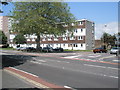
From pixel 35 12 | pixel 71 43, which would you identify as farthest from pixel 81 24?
pixel 35 12

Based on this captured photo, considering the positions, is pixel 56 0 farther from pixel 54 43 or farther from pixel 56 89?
pixel 56 89

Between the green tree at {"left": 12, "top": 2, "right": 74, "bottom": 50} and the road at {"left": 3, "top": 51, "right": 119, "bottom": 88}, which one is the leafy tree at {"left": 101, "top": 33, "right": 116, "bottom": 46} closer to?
the green tree at {"left": 12, "top": 2, "right": 74, "bottom": 50}

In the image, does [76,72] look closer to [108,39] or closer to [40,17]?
[40,17]

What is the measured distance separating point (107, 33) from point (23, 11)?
35823mm

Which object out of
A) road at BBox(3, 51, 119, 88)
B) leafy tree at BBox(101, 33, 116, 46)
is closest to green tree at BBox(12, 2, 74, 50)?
road at BBox(3, 51, 119, 88)

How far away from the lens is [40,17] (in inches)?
1219

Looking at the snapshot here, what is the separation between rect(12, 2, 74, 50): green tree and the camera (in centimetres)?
3153

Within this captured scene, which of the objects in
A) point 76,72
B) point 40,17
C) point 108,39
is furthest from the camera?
point 108,39

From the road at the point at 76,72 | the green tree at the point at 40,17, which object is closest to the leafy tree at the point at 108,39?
the green tree at the point at 40,17

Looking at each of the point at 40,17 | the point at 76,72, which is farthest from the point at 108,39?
the point at 76,72

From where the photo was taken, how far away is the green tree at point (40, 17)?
31531 mm

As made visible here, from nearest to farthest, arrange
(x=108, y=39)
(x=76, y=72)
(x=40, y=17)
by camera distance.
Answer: (x=76, y=72), (x=40, y=17), (x=108, y=39)

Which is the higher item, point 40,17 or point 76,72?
point 40,17

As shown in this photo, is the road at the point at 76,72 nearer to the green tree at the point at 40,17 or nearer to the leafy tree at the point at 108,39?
the green tree at the point at 40,17
